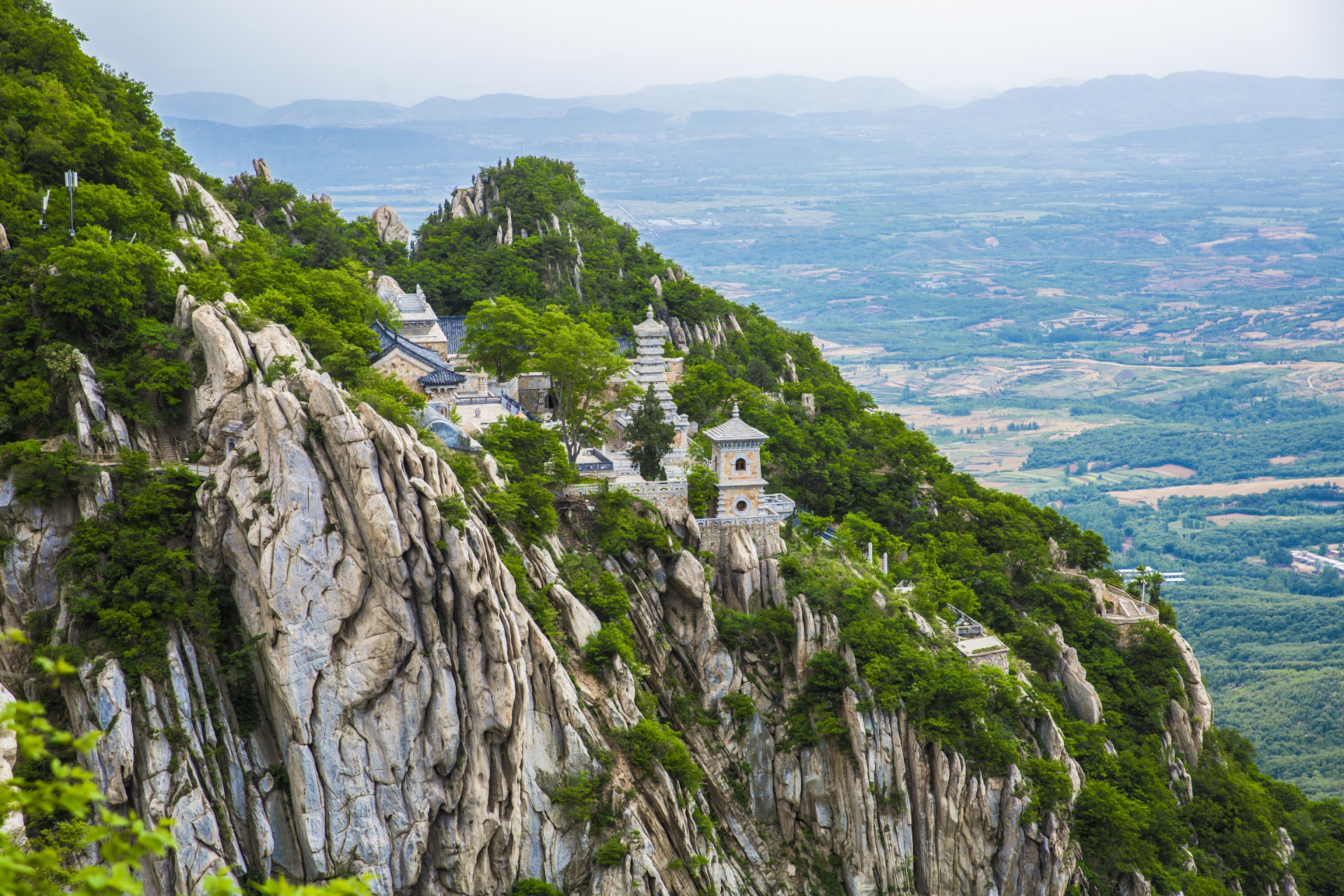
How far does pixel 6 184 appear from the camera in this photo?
42.2 metres

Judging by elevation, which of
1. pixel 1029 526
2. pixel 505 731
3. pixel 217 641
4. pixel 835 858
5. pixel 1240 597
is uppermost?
pixel 217 641

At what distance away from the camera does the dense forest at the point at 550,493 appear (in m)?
33.3

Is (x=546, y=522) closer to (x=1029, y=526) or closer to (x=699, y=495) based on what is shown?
(x=699, y=495)

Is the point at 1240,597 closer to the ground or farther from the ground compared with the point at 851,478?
closer to the ground

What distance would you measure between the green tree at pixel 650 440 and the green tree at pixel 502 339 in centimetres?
1231

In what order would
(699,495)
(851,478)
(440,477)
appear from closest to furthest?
(440,477)
(699,495)
(851,478)

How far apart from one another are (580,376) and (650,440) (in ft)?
23.0

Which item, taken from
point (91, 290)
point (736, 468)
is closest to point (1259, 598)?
point (736, 468)

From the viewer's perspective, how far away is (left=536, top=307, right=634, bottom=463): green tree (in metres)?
51.3

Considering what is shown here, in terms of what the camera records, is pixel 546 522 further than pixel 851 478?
No

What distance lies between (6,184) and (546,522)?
2242 centimetres

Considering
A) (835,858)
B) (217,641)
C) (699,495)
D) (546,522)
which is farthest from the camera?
(699,495)

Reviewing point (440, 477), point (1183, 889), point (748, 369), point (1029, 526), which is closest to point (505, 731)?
point (440, 477)

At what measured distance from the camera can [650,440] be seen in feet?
154
